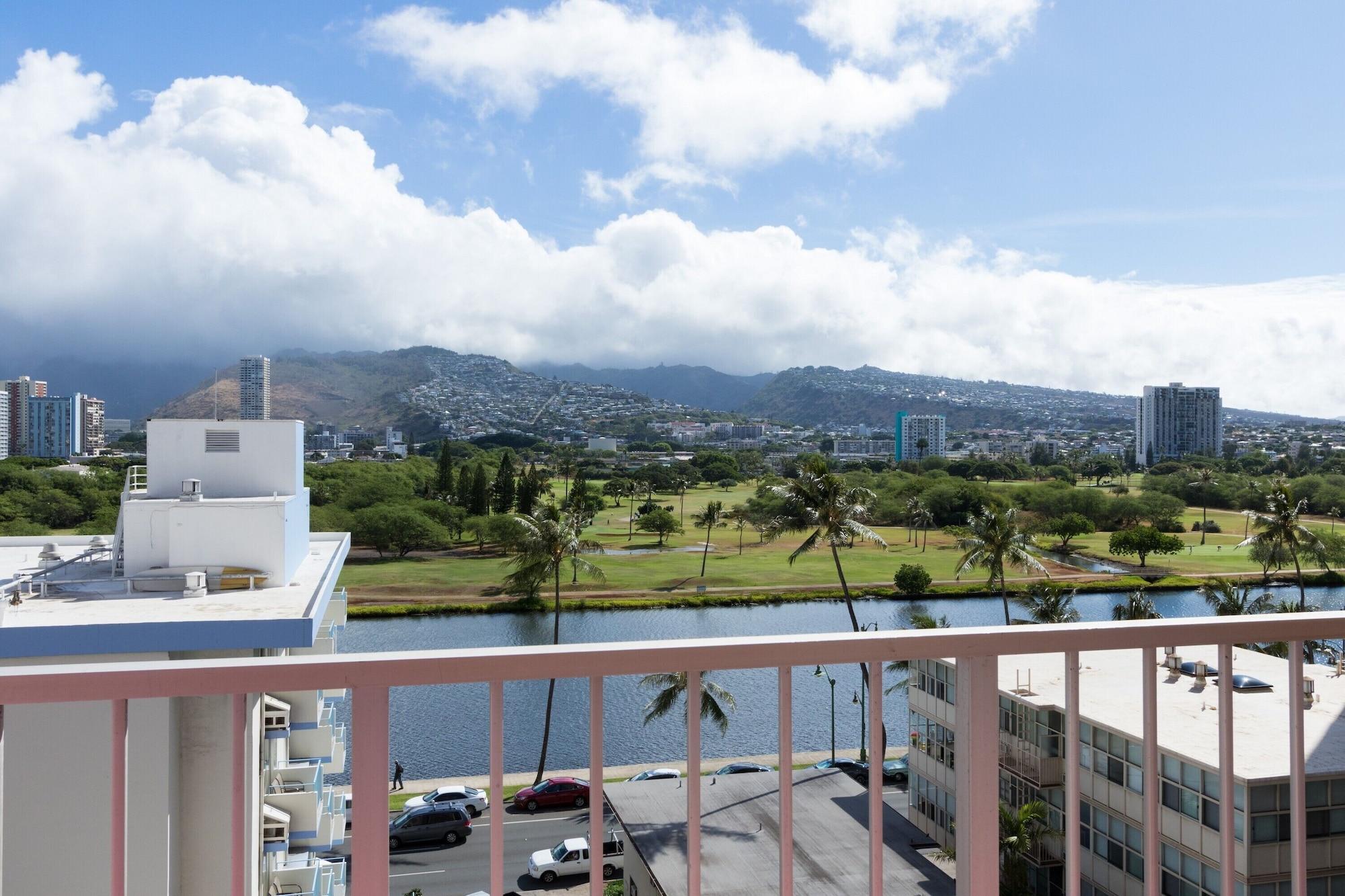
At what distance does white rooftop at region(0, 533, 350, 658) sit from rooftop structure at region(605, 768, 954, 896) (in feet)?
11.1

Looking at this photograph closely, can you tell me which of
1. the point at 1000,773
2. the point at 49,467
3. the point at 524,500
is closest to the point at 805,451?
the point at 524,500

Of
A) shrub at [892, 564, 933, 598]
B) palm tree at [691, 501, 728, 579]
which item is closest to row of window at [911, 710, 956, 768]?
shrub at [892, 564, 933, 598]

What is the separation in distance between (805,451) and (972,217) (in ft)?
104

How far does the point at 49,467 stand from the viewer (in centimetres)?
4350

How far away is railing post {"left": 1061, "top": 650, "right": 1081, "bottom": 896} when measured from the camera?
1.21m

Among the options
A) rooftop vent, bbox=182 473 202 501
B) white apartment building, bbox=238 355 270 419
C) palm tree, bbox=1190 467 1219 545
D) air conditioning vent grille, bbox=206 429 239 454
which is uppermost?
white apartment building, bbox=238 355 270 419

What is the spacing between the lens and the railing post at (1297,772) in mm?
1331

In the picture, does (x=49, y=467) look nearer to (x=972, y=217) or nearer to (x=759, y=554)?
(x=759, y=554)

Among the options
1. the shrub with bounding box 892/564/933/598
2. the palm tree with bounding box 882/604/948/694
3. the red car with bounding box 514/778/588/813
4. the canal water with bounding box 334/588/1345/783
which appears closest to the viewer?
the red car with bounding box 514/778/588/813

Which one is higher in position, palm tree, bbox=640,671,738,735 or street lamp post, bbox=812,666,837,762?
palm tree, bbox=640,671,738,735

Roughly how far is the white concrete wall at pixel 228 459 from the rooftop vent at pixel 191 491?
3.09ft

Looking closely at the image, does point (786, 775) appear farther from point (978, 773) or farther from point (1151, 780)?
point (1151, 780)

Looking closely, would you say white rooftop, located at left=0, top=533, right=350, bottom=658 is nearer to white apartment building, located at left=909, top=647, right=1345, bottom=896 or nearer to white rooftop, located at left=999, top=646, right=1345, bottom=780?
white apartment building, located at left=909, top=647, right=1345, bottom=896

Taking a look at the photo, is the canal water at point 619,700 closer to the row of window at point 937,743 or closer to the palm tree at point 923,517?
the palm tree at point 923,517
